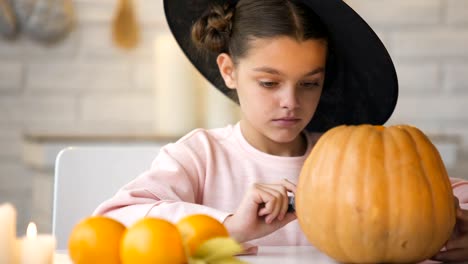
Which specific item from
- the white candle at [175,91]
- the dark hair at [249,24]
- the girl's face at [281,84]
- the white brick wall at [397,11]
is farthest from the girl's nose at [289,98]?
the white brick wall at [397,11]

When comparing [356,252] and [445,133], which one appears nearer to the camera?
[356,252]

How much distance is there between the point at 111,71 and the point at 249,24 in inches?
39.7

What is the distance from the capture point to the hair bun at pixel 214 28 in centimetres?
151

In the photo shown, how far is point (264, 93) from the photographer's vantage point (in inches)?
53.8

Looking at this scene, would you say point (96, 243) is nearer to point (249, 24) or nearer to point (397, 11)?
point (249, 24)

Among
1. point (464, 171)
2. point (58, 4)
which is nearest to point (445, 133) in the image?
point (464, 171)

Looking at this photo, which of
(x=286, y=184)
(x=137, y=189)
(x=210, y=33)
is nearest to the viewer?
(x=286, y=184)

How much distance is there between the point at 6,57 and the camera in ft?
7.80

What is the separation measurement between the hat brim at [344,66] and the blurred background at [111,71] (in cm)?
74

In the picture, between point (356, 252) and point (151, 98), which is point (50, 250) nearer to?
point (356, 252)

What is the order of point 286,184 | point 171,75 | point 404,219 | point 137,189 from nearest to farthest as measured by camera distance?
point 404,219
point 286,184
point 137,189
point 171,75

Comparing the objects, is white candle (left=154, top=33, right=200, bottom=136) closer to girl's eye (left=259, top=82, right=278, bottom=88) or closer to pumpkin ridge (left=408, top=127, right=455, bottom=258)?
girl's eye (left=259, top=82, right=278, bottom=88)

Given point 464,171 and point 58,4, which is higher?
point 58,4

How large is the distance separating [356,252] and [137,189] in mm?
468
